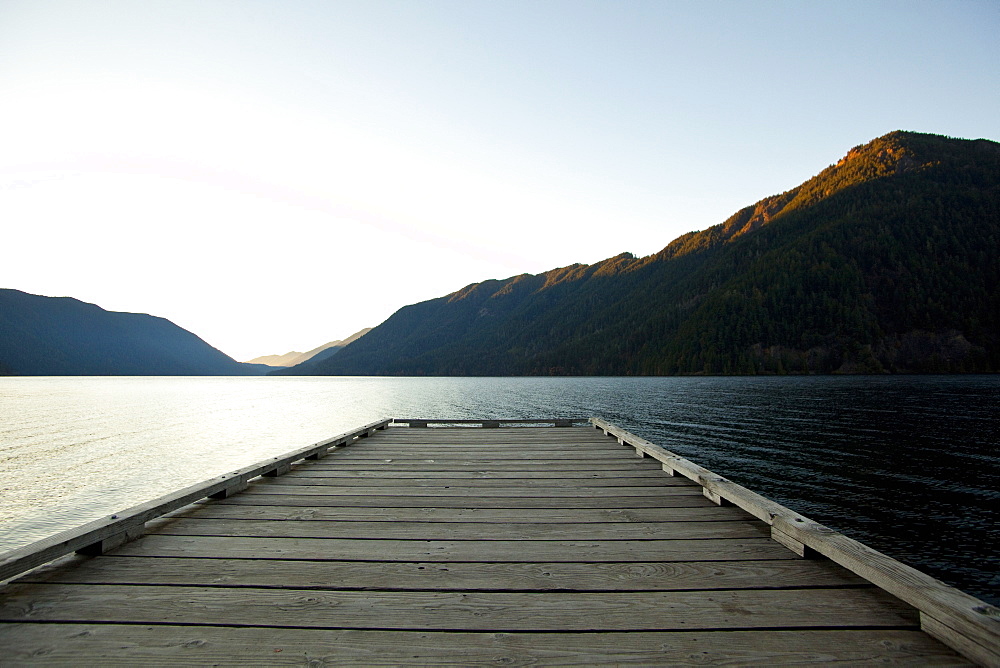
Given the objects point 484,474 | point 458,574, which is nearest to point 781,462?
point 484,474

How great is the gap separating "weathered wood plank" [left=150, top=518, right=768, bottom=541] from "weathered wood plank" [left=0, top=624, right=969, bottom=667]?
1.37m

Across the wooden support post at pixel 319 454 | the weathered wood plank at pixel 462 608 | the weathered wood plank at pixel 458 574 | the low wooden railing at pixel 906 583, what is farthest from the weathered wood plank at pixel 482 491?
the weathered wood plank at pixel 462 608

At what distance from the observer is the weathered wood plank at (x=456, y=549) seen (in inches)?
129

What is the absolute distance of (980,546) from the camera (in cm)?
820

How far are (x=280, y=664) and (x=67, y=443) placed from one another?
1162 inches

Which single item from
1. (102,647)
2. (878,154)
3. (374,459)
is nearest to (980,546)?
(374,459)

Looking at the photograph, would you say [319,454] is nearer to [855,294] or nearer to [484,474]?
[484,474]

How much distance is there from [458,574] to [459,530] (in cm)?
89

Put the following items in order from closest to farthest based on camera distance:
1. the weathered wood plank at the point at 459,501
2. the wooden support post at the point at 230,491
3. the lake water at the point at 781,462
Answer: the weathered wood plank at the point at 459,501
the wooden support post at the point at 230,491
the lake water at the point at 781,462

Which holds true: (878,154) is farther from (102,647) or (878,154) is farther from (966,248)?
(102,647)

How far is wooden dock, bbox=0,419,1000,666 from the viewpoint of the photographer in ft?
7.09

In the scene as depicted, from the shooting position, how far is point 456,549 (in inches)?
136

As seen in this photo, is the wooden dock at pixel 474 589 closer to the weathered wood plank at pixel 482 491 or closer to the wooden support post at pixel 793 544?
the wooden support post at pixel 793 544

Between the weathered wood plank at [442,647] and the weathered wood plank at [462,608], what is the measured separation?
8 cm
